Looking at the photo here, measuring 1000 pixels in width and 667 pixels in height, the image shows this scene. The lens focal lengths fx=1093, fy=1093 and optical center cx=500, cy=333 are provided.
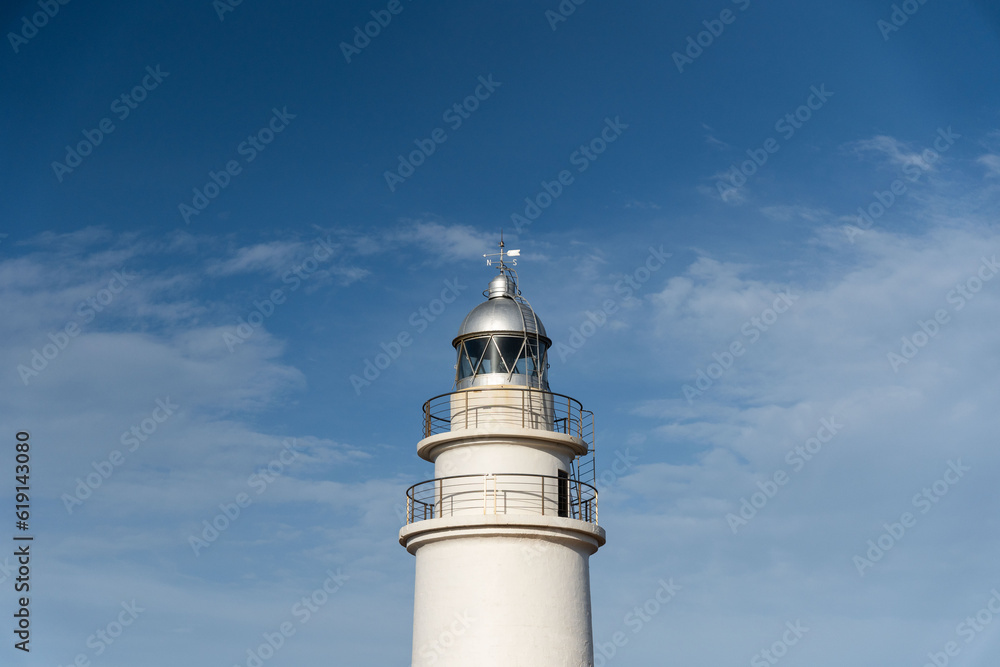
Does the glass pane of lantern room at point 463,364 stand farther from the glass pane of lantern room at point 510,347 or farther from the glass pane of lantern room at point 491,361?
the glass pane of lantern room at point 510,347

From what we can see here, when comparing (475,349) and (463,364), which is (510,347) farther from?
(463,364)

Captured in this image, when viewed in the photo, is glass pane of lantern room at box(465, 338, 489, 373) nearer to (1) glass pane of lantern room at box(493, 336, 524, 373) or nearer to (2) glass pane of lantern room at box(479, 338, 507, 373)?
(2) glass pane of lantern room at box(479, 338, 507, 373)

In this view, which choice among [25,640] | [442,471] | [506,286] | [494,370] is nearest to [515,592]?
[442,471]

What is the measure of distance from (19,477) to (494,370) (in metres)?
11.8

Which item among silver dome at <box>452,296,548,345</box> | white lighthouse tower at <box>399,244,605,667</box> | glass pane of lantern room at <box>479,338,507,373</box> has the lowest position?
white lighthouse tower at <box>399,244,605,667</box>

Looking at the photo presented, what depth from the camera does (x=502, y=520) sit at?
834 inches

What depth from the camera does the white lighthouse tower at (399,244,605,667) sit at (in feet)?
69.3

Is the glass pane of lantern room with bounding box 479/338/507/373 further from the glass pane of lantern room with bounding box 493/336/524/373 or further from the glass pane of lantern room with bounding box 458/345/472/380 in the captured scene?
the glass pane of lantern room with bounding box 458/345/472/380

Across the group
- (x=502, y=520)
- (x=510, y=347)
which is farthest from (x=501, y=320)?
(x=502, y=520)

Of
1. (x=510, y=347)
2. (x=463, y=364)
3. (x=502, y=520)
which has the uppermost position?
(x=510, y=347)

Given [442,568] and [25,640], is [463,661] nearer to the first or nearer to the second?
[442,568]

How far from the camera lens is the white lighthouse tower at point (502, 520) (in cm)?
2111

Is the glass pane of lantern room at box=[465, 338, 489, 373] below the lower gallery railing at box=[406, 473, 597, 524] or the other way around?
the other way around

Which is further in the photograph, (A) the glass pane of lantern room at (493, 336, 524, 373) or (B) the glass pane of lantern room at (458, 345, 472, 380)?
(B) the glass pane of lantern room at (458, 345, 472, 380)
